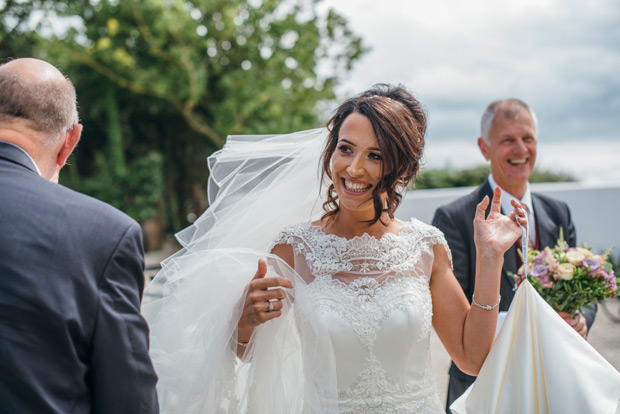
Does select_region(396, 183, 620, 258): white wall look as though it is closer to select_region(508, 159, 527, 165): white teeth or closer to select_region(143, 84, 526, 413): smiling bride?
select_region(508, 159, 527, 165): white teeth

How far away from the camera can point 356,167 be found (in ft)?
7.65

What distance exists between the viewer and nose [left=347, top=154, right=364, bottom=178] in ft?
7.63

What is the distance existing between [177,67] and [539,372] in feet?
37.9

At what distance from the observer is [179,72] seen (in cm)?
1227

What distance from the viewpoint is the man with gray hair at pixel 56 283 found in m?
1.46

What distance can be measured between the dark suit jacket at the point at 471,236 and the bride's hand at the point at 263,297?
127 centimetres

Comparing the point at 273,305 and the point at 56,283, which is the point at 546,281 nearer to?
the point at 273,305

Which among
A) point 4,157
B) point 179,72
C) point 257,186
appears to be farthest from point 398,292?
point 179,72

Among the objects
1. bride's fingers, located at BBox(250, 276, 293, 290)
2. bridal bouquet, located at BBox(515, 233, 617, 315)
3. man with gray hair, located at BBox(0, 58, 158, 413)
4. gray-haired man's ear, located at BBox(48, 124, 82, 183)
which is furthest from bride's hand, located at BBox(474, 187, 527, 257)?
gray-haired man's ear, located at BBox(48, 124, 82, 183)

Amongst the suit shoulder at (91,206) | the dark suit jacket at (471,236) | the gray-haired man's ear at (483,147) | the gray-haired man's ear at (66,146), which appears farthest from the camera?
the gray-haired man's ear at (483,147)

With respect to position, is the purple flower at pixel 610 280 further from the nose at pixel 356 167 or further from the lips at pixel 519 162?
the nose at pixel 356 167

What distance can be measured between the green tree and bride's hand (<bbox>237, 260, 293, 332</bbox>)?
10.4 meters

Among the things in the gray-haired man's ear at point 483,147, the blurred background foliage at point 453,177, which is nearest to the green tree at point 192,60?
the blurred background foliage at point 453,177

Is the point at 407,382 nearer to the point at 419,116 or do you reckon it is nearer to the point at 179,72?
the point at 419,116
